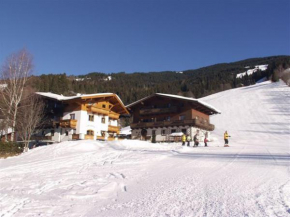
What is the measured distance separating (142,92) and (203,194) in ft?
324

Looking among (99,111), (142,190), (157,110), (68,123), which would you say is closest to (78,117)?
(68,123)

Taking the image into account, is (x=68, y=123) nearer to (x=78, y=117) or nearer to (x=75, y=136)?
(x=78, y=117)

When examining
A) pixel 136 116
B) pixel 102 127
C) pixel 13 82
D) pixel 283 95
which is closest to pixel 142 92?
pixel 283 95

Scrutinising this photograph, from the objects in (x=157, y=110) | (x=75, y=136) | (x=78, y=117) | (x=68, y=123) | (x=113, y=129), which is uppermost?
(x=157, y=110)

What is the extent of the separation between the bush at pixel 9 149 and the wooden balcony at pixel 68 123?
12.8 m

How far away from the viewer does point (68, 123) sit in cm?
3662

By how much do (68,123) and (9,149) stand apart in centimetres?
1406

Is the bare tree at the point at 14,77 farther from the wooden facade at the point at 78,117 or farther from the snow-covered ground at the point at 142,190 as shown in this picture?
the snow-covered ground at the point at 142,190

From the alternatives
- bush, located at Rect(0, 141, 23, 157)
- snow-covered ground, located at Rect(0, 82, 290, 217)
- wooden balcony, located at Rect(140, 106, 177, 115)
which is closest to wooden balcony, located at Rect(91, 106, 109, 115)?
wooden balcony, located at Rect(140, 106, 177, 115)

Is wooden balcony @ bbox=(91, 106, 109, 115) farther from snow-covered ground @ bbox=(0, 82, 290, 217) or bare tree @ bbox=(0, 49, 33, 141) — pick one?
snow-covered ground @ bbox=(0, 82, 290, 217)

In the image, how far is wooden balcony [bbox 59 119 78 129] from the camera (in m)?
36.6

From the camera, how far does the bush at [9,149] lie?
2222 cm

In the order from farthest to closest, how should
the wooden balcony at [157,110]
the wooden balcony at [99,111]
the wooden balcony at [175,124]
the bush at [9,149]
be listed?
the wooden balcony at [157,110]
the wooden balcony at [175,124]
the wooden balcony at [99,111]
the bush at [9,149]

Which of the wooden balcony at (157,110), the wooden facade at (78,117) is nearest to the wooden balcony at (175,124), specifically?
the wooden balcony at (157,110)
